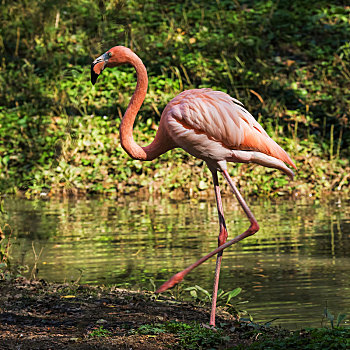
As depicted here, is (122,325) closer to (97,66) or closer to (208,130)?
(208,130)

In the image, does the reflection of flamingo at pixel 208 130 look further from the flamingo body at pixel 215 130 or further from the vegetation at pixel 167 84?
the vegetation at pixel 167 84

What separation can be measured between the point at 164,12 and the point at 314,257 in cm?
1237

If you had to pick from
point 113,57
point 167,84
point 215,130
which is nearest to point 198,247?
point 215,130

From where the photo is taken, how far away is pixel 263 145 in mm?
A: 5445

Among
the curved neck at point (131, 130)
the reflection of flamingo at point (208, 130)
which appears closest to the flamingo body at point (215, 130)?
the reflection of flamingo at point (208, 130)

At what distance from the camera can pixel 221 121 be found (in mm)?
5324

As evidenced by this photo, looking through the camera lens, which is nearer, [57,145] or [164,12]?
[57,145]

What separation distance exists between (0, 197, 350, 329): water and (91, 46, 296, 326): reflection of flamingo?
1358mm

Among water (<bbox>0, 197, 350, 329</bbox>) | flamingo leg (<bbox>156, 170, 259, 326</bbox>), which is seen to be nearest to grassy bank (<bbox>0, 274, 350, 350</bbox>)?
flamingo leg (<bbox>156, 170, 259, 326</bbox>)

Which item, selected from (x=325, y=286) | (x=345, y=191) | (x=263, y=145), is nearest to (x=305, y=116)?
(x=345, y=191)

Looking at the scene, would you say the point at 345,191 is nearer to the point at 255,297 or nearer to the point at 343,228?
the point at 343,228

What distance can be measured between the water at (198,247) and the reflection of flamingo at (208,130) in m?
1.36

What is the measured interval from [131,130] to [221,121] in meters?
0.79

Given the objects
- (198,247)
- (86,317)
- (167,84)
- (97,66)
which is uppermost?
(167,84)
